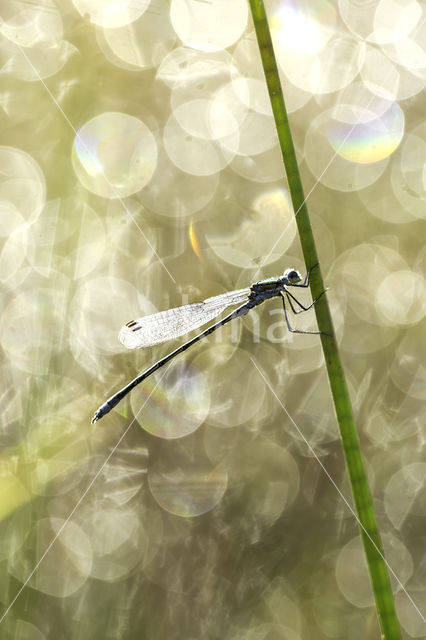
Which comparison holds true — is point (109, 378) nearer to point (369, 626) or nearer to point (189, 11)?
point (369, 626)

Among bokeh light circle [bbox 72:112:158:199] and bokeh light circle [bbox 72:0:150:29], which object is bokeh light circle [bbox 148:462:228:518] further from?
bokeh light circle [bbox 72:0:150:29]

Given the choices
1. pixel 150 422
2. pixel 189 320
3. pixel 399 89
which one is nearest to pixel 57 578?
pixel 150 422

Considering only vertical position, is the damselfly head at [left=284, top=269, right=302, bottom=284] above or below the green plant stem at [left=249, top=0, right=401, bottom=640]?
above

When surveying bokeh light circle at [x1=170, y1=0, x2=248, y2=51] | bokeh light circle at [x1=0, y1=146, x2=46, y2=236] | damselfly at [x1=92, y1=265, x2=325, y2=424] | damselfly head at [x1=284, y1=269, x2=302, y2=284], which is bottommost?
damselfly head at [x1=284, y1=269, x2=302, y2=284]

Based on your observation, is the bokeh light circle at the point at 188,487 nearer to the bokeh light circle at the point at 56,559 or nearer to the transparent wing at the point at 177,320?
the bokeh light circle at the point at 56,559

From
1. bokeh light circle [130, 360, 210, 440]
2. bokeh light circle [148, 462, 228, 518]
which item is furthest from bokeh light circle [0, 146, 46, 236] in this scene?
bokeh light circle [148, 462, 228, 518]

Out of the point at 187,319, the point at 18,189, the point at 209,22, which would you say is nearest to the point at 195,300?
the point at 187,319

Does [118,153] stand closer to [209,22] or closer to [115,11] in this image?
[115,11]

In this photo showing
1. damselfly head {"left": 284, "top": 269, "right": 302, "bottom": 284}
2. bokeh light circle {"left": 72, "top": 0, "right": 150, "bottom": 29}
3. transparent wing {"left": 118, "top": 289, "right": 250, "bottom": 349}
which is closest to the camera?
damselfly head {"left": 284, "top": 269, "right": 302, "bottom": 284}
